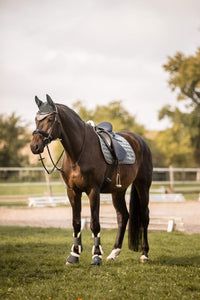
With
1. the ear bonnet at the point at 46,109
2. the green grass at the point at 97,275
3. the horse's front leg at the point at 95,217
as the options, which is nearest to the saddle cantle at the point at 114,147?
the horse's front leg at the point at 95,217

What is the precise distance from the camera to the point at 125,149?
5836 millimetres

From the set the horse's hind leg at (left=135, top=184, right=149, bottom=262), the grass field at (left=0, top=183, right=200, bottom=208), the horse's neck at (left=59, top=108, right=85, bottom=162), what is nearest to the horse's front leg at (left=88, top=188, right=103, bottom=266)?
the horse's neck at (left=59, top=108, right=85, bottom=162)

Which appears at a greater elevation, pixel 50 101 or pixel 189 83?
pixel 189 83

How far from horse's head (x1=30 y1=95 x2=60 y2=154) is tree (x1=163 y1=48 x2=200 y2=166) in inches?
1117

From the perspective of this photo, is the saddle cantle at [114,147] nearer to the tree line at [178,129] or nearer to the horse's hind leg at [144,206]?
the horse's hind leg at [144,206]

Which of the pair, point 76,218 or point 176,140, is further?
point 176,140

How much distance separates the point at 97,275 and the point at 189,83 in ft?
98.0

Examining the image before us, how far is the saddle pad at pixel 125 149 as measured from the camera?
5.41m

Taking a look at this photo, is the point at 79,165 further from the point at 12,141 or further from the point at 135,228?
the point at 12,141

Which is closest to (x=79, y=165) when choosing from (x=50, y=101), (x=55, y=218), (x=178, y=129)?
(x=50, y=101)

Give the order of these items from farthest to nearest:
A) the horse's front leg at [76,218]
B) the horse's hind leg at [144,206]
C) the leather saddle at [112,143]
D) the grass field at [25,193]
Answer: the grass field at [25,193], the horse's hind leg at [144,206], the leather saddle at [112,143], the horse's front leg at [76,218]

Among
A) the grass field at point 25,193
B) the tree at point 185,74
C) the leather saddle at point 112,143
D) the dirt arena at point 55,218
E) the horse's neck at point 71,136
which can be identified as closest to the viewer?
the horse's neck at point 71,136

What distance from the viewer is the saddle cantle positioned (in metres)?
5.50

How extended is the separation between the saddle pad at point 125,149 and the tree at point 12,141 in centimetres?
2671
